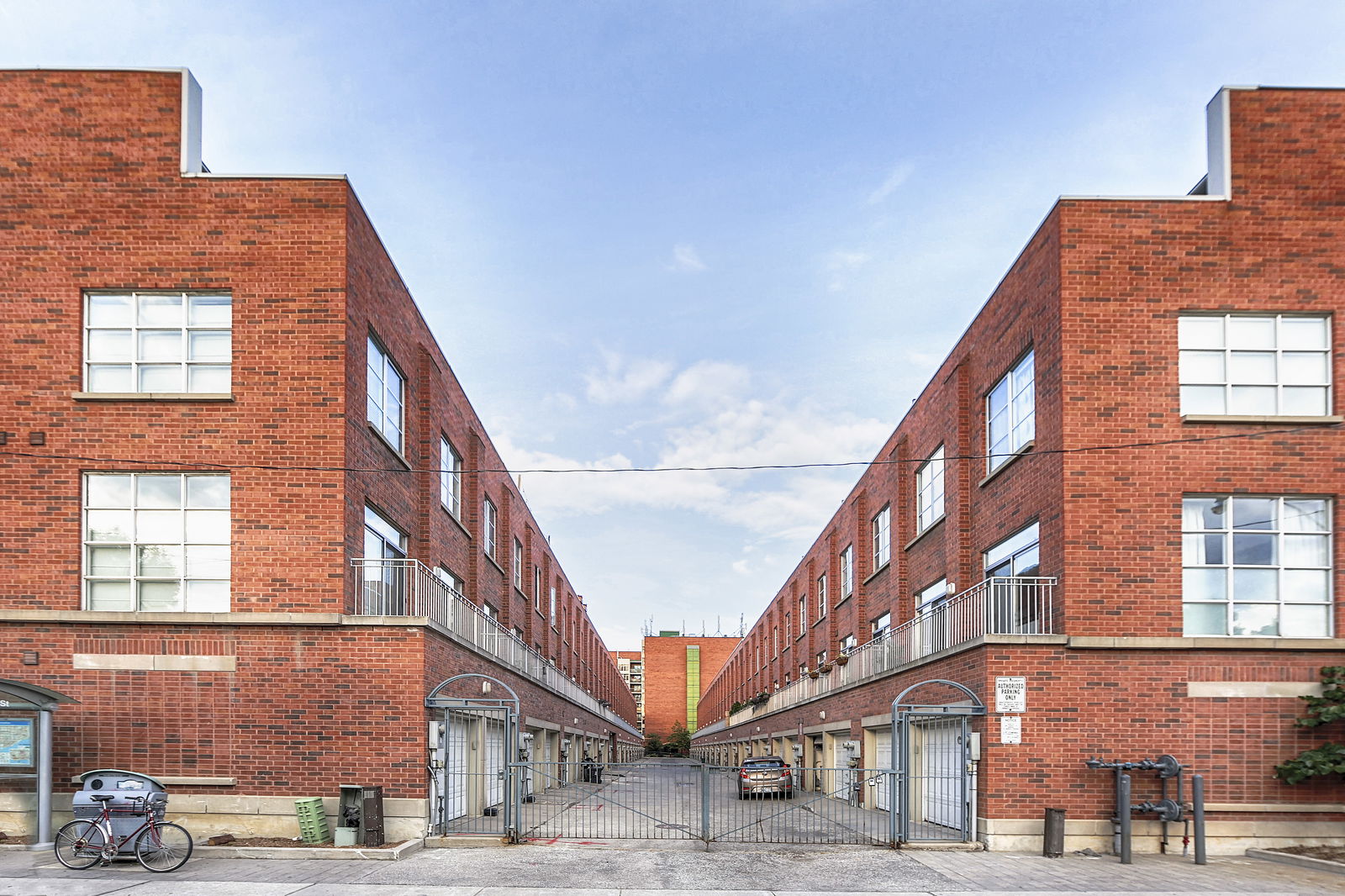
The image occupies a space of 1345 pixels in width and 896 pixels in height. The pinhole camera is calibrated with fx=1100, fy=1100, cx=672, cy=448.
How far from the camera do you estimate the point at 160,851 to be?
14297 mm

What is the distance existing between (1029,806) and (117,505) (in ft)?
50.1

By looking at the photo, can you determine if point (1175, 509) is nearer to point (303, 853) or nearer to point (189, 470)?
point (303, 853)

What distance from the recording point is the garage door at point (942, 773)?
63.5ft

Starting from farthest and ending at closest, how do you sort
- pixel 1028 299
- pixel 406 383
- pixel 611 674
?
pixel 611 674
pixel 406 383
pixel 1028 299

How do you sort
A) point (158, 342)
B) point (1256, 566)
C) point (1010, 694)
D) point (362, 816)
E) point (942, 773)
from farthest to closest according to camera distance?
point (942, 773) < point (158, 342) < point (1256, 566) < point (1010, 694) < point (362, 816)

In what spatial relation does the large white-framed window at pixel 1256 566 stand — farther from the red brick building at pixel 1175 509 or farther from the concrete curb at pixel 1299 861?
the concrete curb at pixel 1299 861

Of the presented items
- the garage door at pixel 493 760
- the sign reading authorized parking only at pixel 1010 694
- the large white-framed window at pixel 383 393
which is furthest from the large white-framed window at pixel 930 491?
the large white-framed window at pixel 383 393

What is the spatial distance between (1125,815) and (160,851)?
524 inches

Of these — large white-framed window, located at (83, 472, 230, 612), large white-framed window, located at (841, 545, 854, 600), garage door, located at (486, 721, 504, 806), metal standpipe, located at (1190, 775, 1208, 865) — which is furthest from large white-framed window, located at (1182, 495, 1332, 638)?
large white-framed window, located at (841, 545, 854, 600)

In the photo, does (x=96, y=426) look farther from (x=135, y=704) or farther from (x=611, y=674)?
(x=611, y=674)

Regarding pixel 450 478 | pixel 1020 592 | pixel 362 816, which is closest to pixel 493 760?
pixel 450 478

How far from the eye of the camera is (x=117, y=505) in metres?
18.0

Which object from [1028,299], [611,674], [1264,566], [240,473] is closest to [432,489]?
[240,473]

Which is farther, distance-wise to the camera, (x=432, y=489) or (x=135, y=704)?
(x=432, y=489)
